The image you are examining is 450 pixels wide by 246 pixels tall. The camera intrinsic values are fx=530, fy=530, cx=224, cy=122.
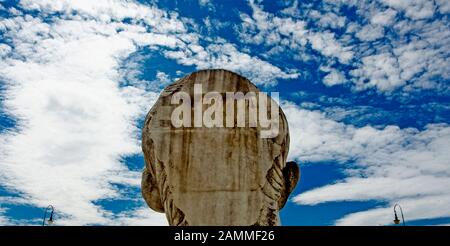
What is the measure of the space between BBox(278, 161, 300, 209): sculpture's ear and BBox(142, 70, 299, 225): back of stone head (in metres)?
0.06

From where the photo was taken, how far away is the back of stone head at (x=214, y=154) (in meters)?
3.90

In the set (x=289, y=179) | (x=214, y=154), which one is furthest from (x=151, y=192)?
(x=289, y=179)

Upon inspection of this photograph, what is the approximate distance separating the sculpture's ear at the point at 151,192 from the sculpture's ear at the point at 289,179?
101cm

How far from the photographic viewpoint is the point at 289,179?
4.37 meters

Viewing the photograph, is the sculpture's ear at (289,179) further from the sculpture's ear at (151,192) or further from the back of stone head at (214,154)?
the sculpture's ear at (151,192)

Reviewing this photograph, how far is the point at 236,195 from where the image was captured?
3898mm

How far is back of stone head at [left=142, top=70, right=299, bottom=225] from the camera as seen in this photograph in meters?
3.90

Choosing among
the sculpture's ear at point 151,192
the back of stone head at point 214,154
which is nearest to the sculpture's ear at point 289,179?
the back of stone head at point 214,154

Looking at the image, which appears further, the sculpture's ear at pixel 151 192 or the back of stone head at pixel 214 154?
the sculpture's ear at pixel 151 192

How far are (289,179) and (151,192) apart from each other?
1.15 m

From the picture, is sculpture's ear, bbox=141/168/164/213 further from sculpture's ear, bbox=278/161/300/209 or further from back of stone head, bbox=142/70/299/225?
sculpture's ear, bbox=278/161/300/209

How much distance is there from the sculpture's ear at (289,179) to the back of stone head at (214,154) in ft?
0.20

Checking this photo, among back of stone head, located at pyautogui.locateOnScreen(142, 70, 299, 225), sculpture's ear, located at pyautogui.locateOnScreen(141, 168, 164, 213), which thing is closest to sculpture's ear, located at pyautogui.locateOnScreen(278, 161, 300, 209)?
back of stone head, located at pyautogui.locateOnScreen(142, 70, 299, 225)

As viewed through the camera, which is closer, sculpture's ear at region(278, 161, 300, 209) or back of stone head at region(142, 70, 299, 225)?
back of stone head at region(142, 70, 299, 225)
